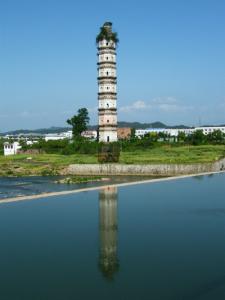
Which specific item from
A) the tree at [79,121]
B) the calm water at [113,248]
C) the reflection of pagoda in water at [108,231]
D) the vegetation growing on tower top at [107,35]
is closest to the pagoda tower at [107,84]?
the vegetation growing on tower top at [107,35]

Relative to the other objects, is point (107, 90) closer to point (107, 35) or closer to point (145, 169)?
point (107, 35)

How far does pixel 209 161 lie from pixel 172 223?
2456 cm

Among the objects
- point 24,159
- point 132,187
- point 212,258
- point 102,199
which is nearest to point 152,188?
point 132,187

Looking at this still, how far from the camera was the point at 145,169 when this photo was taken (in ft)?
144

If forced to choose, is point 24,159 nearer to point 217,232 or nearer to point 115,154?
point 115,154

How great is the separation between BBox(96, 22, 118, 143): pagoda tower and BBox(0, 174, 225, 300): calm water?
3370 cm

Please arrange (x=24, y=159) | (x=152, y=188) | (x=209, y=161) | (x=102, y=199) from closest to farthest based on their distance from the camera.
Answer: (x=102, y=199) → (x=152, y=188) → (x=209, y=161) → (x=24, y=159)

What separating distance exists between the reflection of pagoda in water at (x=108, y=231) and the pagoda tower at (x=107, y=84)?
102 feet

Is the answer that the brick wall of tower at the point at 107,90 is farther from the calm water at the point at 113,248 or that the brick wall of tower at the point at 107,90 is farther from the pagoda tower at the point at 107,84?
the calm water at the point at 113,248

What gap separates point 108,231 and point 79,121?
56866 mm

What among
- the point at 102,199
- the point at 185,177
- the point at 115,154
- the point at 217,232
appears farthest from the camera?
the point at 115,154

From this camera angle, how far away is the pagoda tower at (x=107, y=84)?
61.1 m

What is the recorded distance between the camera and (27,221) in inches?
855

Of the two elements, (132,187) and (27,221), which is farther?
(132,187)
